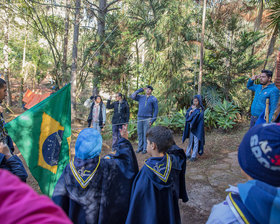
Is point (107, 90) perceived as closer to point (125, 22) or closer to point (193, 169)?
point (125, 22)

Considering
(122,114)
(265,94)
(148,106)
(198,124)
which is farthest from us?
(122,114)

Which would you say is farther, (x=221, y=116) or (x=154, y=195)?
(x=221, y=116)

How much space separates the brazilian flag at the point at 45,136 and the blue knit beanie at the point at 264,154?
9.05 ft

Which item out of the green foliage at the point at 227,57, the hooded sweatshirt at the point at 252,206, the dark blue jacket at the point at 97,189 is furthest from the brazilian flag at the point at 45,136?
the green foliage at the point at 227,57

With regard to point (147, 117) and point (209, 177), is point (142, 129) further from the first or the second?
point (209, 177)

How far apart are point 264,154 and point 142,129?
5.52 metres

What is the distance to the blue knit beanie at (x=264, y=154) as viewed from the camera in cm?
86

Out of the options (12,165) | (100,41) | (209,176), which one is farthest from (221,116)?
(12,165)

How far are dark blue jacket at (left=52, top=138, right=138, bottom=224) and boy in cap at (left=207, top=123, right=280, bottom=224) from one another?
124 cm

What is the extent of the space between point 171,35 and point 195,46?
55.5 inches

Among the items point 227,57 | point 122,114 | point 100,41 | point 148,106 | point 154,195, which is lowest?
point 154,195

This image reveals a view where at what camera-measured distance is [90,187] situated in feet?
6.29

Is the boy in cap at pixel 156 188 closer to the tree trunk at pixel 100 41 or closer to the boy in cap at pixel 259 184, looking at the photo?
the boy in cap at pixel 259 184

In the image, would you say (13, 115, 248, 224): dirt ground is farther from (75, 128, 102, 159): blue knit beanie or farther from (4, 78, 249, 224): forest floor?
(75, 128, 102, 159): blue knit beanie
